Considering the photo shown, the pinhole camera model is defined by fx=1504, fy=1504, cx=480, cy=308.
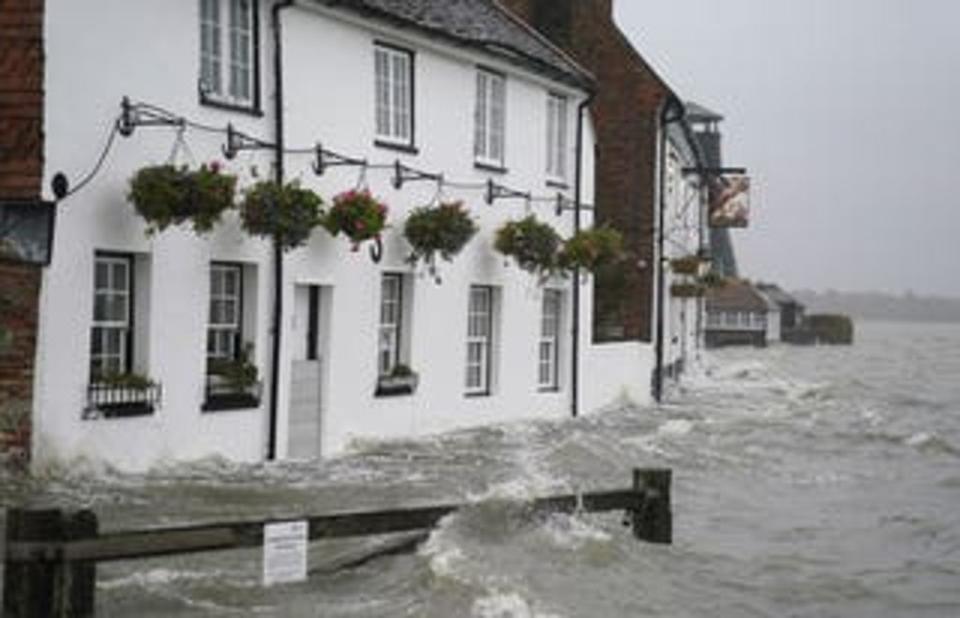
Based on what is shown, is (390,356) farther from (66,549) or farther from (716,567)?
(66,549)

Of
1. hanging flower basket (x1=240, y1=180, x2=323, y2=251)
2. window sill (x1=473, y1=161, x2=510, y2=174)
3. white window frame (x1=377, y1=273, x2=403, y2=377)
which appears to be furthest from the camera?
window sill (x1=473, y1=161, x2=510, y2=174)

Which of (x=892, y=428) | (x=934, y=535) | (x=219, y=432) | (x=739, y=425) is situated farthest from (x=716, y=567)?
(x=892, y=428)

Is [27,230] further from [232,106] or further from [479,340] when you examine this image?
[479,340]

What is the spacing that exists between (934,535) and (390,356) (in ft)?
25.3

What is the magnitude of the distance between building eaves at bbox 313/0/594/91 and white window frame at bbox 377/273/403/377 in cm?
343

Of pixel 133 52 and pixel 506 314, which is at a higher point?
pixel 133 52

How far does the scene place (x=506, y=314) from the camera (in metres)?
23.7

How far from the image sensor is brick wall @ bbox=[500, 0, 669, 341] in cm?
3209

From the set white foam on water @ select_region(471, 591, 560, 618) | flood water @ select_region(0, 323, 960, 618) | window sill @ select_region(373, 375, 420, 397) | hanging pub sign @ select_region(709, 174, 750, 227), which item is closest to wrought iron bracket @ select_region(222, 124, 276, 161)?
flood water @ select_region(0, 323, 960, 618)

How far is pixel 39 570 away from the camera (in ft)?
27.9

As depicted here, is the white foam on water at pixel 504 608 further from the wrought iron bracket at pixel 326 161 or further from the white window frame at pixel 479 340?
the white window frame at pixel 479 340

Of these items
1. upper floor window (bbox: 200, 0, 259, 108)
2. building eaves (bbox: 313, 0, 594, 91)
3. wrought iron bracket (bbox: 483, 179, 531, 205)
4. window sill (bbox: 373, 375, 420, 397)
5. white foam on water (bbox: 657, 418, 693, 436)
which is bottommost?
white foam on water (bbox: 657, 418, 693, 436)

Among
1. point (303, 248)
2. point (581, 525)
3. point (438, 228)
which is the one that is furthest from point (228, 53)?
point (581, 525)

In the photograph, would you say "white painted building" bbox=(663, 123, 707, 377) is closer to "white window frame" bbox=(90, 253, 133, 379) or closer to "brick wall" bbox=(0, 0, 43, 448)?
"white window frame" bbox=(90, 253, 133, 379)
